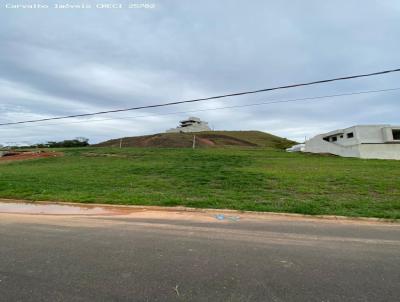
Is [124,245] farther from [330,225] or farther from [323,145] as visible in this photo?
[323,145]

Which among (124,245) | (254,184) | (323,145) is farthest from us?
(323,145)

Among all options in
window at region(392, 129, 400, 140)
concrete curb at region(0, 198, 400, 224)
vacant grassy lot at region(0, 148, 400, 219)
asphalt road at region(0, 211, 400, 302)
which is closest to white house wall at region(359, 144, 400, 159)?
window at region(392, 129, 400, 140)

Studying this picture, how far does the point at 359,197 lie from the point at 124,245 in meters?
8.15

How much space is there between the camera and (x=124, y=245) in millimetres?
4594

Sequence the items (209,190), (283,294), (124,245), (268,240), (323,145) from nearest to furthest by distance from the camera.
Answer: (283,294), (124,245), (268,240), (209,190), (323,145)

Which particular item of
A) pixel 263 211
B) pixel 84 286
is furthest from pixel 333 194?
pixel 84 286

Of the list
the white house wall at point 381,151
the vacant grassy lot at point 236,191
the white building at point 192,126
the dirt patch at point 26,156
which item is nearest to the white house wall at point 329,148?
the white house wall at point 381,151

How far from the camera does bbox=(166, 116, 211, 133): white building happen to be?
91.1m

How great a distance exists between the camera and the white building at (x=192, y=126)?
3585 inches

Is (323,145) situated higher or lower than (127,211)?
higher

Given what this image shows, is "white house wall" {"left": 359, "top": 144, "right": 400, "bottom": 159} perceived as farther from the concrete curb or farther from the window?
the concrete curb

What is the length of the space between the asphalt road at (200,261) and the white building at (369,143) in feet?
97.2

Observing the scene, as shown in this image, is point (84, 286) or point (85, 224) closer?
point (84, 286)

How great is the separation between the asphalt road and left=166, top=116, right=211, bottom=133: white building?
278 ft
